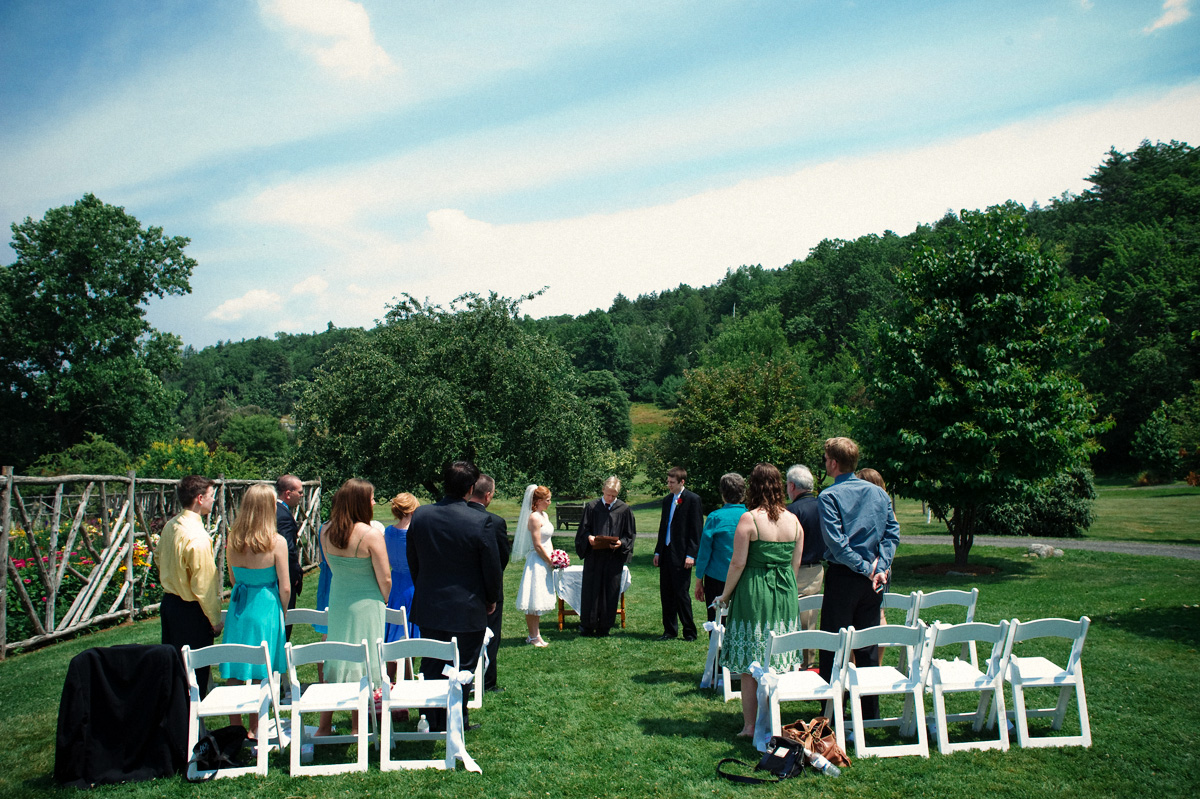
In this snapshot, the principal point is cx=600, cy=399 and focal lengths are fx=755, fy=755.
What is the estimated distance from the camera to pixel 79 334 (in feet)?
117

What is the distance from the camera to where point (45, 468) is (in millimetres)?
30203

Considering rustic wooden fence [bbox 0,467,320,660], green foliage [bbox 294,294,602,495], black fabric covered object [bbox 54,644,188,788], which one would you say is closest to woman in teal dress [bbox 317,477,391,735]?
black fabric covered object [bbox 54,644,188,788]

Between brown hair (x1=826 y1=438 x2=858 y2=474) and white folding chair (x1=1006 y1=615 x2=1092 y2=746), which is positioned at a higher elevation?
brown hair (x1=826 y1=438 x2=858 y2=474)

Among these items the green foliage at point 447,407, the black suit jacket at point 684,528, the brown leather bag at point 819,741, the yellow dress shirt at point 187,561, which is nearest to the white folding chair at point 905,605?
the brown leather bag at point 819,741

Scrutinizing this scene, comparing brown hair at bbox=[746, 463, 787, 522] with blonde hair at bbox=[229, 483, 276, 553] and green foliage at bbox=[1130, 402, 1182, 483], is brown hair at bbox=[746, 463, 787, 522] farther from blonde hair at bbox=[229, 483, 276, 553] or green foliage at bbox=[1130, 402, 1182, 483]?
green foliage at bbox=[1130, 402, 1182, 483]

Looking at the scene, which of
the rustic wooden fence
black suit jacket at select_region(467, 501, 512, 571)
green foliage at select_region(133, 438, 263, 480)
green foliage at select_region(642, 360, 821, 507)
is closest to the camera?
black suit jacket at select_region(467, 501, 512, 571)

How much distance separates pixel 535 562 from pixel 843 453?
15.2 feet

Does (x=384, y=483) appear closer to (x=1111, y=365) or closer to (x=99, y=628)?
(x=99, y=628)

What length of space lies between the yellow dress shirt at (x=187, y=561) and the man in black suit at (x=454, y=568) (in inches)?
57.4

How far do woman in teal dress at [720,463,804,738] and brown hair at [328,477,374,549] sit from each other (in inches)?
109

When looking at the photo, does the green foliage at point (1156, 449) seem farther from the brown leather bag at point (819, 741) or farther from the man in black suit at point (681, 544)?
the brown leather bag at point (819, 741)

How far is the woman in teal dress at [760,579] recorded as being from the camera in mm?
5504

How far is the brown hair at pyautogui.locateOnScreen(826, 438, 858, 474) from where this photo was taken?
5855 mm

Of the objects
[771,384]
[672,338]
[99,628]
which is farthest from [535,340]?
[672,338]
